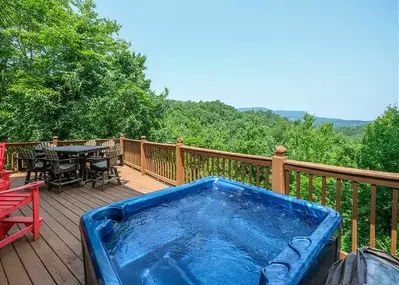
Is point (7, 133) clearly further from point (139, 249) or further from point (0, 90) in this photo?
point (139, 249)

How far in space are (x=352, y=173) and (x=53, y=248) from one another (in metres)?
3.18

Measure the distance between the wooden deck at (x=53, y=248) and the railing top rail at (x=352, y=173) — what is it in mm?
2413

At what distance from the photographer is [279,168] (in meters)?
2.80

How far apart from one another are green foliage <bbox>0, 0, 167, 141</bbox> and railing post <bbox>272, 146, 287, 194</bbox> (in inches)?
398

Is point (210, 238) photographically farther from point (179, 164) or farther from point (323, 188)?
point (179, 164)

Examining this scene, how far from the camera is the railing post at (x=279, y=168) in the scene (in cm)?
280

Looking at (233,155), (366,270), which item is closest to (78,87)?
(233,155)

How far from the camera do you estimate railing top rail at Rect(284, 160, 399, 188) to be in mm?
1894

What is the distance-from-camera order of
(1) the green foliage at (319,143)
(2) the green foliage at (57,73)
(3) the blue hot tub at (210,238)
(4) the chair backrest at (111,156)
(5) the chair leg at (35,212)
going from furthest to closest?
1. (1) the green foliage at (319,143)
2. (2) the green foliage at (57,73)
3. (4) the chair backrest at (111,156)
4. (5) the chair leg at (35,212)
5. (3) the blue hot tub at (210,238)

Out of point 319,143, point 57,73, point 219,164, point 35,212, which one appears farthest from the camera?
point 319,143

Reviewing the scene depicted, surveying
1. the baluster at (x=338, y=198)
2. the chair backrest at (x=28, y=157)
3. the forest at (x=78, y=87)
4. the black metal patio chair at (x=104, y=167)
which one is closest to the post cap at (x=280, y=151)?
the baluster at (x=338, y=198)

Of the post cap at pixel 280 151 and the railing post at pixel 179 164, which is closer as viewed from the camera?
the post cap at pixel 280 151

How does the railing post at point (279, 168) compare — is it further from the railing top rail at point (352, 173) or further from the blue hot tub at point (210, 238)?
the blue hot tub at point (210, 238)

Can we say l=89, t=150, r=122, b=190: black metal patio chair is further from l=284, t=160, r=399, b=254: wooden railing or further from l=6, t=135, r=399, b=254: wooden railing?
l=284, t=160, r=399, b=254: wooden railing
